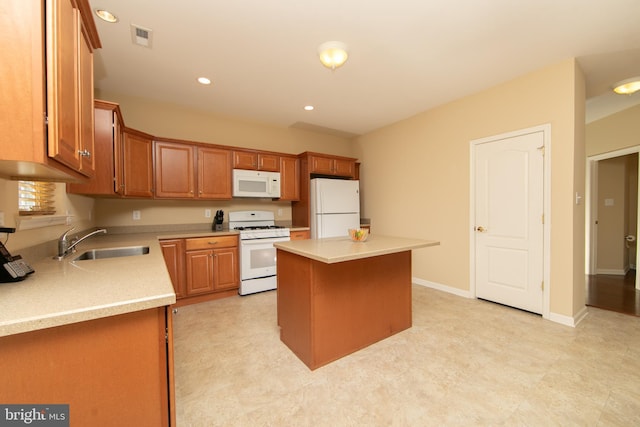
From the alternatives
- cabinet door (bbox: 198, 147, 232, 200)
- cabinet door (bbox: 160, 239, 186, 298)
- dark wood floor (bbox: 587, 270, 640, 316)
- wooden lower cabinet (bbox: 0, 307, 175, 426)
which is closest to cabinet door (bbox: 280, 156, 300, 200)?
cabinet door (bbox: 198, 147, 232, 200)

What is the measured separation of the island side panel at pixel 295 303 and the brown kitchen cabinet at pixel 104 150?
1.69m

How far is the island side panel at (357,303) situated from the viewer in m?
1.88

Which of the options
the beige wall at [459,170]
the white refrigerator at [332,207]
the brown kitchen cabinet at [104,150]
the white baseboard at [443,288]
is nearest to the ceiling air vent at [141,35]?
the brown kitchen cabinet at [104,150]

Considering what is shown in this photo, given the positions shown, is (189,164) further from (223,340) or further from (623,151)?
(623,151)

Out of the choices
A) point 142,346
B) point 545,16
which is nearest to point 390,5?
point 545,16

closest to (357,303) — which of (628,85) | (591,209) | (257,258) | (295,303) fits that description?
(295,303)

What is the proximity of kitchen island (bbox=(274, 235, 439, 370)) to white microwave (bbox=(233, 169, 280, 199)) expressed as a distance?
1.77m

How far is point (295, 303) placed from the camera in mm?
2031

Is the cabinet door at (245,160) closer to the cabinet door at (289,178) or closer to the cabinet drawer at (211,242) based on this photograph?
the cabinet door at (289,178)

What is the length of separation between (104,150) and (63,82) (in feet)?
5.30

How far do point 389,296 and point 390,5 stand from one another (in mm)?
2248

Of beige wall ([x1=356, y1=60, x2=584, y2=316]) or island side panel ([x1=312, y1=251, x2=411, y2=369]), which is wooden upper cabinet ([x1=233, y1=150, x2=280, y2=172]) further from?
island side panel ([x1=312, y1=251, x2=411, y2=369])

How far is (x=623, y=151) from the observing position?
359 cm

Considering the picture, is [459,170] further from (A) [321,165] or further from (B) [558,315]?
(A) [321,165]
